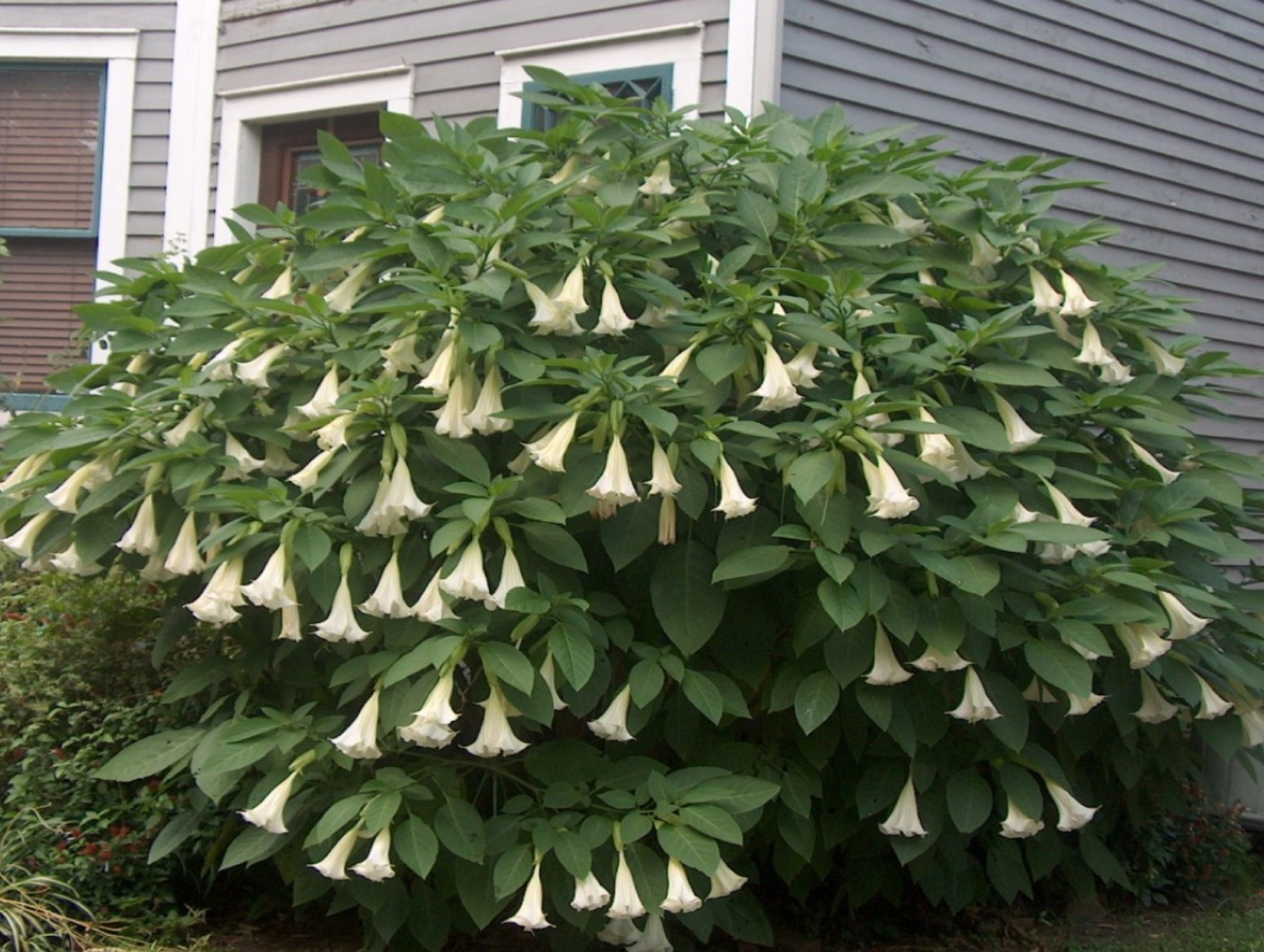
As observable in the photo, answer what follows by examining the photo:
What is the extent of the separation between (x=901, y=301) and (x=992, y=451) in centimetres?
54

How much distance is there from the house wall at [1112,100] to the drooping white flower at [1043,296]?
242 centimetres

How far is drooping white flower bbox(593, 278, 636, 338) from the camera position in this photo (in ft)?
11.1

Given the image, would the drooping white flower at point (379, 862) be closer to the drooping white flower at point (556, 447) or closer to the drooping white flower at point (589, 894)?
the drooping white flower at point (589, 894)

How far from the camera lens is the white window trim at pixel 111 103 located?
7.49m

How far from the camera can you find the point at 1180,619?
3.40 m

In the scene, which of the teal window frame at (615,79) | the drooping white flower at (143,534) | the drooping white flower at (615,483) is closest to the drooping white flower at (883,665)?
the drooping white flower at (615,483)

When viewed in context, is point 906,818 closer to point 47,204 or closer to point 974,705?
point 974,705

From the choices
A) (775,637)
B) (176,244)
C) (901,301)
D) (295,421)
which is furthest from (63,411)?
(176,244)

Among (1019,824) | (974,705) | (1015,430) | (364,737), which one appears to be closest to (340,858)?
(364,737)

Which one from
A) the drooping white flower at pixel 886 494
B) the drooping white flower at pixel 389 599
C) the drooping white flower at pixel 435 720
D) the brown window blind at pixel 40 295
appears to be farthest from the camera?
the brown window blind at pixel 40 295

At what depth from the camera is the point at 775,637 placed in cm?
354

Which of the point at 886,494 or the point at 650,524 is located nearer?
the point at 886,494

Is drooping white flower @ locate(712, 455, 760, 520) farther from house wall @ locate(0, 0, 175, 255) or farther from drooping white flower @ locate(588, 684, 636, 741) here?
house wall @ locate(0, 0, 175, 255)

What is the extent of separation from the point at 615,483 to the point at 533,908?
101cm
